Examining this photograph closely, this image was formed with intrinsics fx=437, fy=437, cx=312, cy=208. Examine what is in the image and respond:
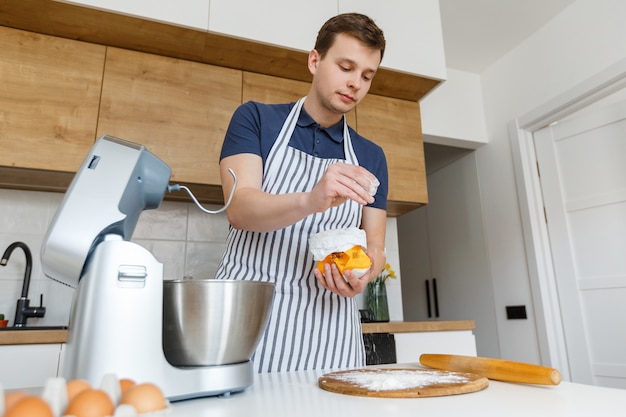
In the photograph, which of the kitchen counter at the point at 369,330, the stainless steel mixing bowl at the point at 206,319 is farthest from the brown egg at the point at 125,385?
the kitchen counter at the point at 369,330

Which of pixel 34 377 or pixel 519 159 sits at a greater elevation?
pixel 519 159

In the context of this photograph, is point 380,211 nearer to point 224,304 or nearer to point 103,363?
point 224,304

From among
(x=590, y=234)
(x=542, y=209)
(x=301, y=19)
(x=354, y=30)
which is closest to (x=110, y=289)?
(x=354, y=30)

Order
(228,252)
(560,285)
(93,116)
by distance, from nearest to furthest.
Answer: (228,252) < (93,116) < (560,285)

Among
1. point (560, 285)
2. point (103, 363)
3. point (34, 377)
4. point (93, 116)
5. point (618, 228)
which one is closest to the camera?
point (103, 363)

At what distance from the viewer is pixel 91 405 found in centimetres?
30

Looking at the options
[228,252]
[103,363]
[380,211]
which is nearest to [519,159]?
[380,211]

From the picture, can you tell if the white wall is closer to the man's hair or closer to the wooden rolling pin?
the man's hair

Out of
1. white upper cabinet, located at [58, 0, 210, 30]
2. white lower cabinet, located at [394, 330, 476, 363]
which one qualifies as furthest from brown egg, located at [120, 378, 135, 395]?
white upper cabinet, located at [58, 0, 210, 30]

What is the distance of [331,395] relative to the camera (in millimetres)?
510

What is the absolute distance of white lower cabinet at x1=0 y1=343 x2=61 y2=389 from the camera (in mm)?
1250

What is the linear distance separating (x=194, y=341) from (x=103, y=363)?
10cm

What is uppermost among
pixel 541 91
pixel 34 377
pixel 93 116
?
pixel 541 91

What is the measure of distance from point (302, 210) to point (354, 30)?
45cm
